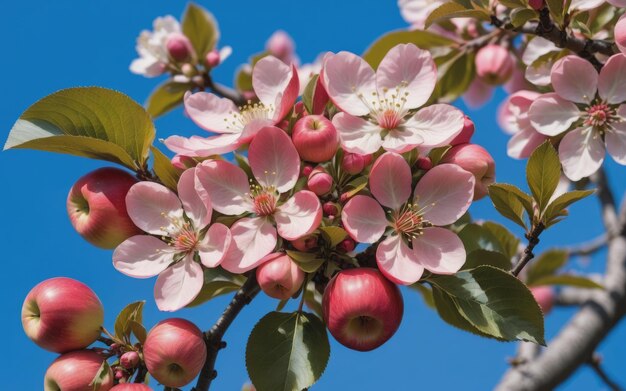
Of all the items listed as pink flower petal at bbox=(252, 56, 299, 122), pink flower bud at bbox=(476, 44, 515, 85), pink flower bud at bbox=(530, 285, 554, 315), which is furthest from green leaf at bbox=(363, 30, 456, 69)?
pink flower bud at bbox=(530, 285, 554, 315)

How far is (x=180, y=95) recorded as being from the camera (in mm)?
2635

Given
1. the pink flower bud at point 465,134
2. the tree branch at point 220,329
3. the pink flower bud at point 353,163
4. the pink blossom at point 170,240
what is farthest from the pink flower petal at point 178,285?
the pink flower bud at point 465,134

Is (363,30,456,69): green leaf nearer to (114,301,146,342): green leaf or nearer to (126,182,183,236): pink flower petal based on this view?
(126,182,183,236): pink flower petal

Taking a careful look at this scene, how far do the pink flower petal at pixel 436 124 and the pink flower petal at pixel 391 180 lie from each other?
0.09 m

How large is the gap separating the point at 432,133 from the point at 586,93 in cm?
47

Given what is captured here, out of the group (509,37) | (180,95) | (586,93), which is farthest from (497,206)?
(180,95)

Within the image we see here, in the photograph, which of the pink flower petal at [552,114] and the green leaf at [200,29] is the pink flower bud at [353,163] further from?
the green leaf at [200,29]

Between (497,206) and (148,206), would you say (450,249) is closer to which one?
(497,206)

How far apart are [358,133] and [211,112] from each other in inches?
14.2

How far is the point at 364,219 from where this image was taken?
136 cm

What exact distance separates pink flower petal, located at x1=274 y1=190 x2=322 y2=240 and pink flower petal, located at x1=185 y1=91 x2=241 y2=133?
268mm

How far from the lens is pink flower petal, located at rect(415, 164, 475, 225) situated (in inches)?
55.0

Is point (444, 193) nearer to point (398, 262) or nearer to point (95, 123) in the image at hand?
point (398, 262)

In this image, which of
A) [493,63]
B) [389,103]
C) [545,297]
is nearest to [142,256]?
[389,103]
